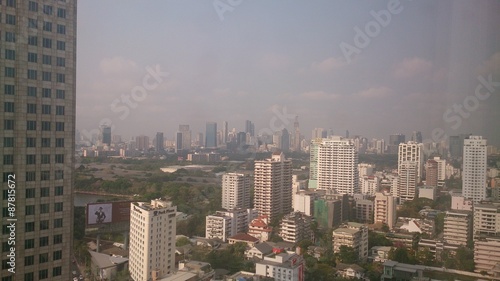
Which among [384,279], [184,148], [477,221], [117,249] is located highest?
[184,148]

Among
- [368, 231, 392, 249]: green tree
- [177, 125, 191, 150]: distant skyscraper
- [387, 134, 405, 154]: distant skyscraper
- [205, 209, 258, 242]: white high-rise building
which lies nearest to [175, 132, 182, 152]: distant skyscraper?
[177, 125, 191, 150]: distant skyscraper

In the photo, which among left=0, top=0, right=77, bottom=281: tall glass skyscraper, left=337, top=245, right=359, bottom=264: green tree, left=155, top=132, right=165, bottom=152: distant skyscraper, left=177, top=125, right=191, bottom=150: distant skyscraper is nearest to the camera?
left=0, top=0, right=77, bottom=281: tall glass skyscraper

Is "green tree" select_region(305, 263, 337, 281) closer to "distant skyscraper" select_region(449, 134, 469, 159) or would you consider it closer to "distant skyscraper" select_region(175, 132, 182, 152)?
"distant skyscraper" select_region(449, 134, 469, 159)

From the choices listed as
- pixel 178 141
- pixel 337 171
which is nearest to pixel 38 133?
pixel 178 141

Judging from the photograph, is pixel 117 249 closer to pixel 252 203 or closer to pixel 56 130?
pixel 56 130

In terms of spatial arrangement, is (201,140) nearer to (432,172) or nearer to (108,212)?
(108,212)

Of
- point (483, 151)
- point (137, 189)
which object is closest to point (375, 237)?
point (483, 151)

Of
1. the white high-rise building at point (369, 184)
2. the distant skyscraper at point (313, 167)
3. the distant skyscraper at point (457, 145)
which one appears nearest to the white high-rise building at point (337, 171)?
the distant skyscraper at point (313, 167)
